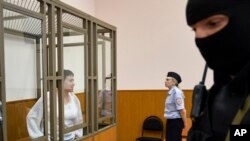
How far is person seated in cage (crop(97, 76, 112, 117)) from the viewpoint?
125 inches

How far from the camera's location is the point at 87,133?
283 centimetres

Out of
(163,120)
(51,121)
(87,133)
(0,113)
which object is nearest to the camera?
(0,113)

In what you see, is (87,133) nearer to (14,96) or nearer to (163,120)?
(14,96)

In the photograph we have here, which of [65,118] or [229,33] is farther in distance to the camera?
[65,118]

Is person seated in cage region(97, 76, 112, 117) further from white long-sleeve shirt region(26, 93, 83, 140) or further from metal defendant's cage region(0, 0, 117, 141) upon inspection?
white long-sleeve shirt region(26, 93, 83, 140)

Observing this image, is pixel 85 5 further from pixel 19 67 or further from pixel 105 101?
pixel 19 67

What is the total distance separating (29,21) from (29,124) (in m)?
0.80

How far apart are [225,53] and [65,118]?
2.01m

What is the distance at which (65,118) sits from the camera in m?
2.47

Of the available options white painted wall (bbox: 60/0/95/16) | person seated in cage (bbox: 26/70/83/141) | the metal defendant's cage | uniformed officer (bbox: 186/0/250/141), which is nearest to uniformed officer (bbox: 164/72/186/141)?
the metal defendant's cage

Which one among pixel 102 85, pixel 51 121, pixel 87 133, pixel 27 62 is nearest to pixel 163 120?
pixel 102 85

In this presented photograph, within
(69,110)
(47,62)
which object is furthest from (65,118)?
(47,62)

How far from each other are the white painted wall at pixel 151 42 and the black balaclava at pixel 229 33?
3.89 metres

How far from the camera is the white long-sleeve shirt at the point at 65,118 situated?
2.04 metres
